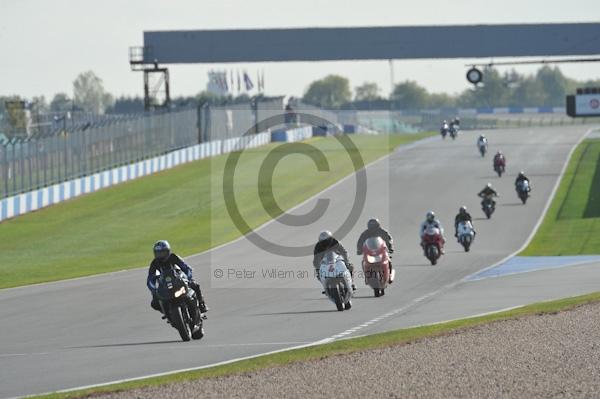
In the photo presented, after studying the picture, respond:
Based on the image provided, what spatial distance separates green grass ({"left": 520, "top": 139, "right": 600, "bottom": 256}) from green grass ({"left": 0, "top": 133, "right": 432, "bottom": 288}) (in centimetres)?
1037

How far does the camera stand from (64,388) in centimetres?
1454

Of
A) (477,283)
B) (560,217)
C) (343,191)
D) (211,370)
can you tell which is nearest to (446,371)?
(211,370)

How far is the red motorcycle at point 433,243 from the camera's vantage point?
33.3 metres

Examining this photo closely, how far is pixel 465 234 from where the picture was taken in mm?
38219

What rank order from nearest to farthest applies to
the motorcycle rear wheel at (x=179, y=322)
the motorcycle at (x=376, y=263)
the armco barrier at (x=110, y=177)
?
the motorcycle rear wheel at (x=179, y=322) < the motorcycle at (x=376, y=263) < the armco barrier at (x=110, y=177)

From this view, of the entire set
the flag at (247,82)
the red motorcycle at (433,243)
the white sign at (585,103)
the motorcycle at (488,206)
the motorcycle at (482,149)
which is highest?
the flag at (247,82)

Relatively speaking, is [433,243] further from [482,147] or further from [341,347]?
[482,147]

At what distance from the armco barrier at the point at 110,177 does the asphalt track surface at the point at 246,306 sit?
8.97 meters

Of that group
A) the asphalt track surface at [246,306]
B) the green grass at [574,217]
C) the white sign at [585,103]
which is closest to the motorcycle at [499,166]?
the green grass at [574,217]

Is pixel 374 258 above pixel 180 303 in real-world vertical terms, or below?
below

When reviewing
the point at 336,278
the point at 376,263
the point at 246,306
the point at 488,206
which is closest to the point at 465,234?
the point at 488,206

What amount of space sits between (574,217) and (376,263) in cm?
2431

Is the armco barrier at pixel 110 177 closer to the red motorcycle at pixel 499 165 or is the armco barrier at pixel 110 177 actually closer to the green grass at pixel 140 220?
the green grass at pixel 140 220

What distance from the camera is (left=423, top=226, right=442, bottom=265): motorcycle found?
3331cm
